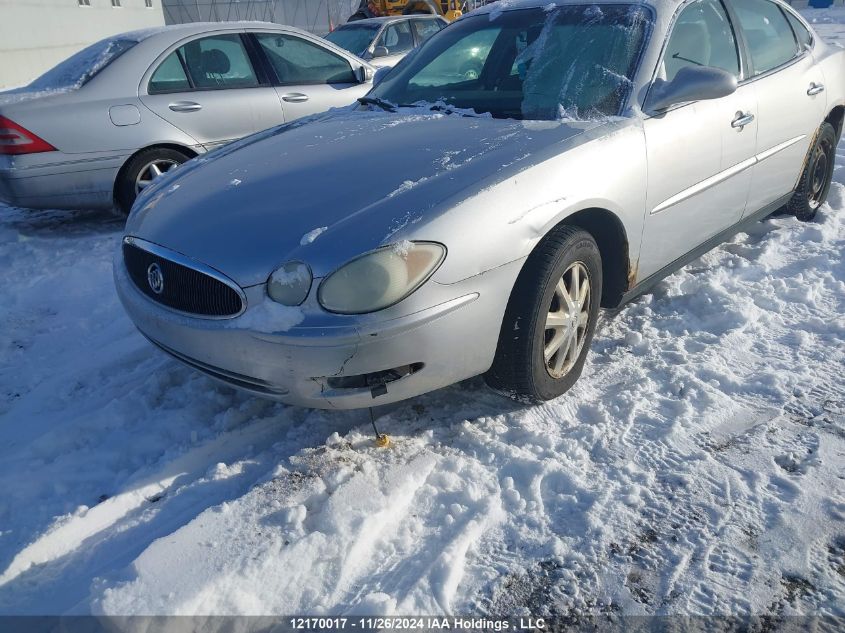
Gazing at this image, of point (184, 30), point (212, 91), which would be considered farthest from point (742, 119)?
point (184, 30)

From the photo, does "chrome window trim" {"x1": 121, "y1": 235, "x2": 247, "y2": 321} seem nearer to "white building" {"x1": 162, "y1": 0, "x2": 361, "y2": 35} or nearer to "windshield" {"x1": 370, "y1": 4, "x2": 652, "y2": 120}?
"windshield" {"x1": 370, "y1": 4, "x2": 652, "y2": 120}

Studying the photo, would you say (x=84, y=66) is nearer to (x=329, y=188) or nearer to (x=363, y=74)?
(x=363, y=74)

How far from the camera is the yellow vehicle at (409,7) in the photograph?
16.4 meters

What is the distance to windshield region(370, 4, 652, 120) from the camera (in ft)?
10.2

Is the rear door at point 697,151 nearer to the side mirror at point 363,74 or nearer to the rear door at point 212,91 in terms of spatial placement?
the side mirror at point 363,74

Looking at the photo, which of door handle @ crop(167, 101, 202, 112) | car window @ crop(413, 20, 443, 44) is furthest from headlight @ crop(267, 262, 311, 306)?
car window @ crop(413, 20, 443, 44)

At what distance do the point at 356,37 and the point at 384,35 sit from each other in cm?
40

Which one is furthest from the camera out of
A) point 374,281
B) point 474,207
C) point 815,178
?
point 815,178

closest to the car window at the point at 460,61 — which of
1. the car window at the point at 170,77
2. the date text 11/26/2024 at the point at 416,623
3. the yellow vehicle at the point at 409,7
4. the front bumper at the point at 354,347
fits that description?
the front bumper at the point at 354,347

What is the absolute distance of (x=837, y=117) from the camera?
4.90 metres

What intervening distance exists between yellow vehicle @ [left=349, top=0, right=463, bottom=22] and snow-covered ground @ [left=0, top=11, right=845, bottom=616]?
14.8 meters

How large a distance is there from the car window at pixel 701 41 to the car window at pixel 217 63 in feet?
12.0

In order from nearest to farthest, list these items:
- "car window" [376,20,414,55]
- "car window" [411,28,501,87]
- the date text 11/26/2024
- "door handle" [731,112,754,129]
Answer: the date text 11/26/2024 < "door handle" [731,112,754,129] < "car window" [411,28,501,87] < "car window" [376,20,414,55]

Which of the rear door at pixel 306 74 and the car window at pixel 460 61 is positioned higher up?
the car window at pixel 460 61
